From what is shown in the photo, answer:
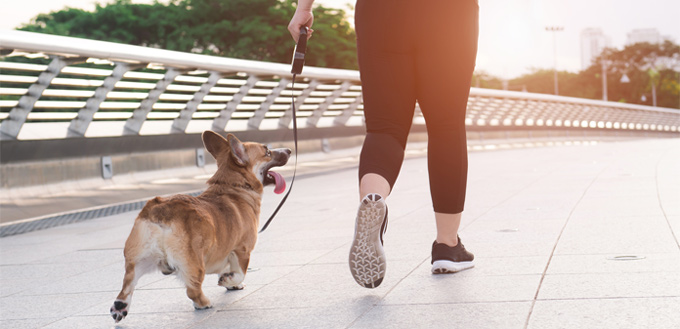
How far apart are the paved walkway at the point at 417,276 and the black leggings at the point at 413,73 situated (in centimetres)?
58

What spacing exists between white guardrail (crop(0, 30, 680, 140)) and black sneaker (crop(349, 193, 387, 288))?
614 cm

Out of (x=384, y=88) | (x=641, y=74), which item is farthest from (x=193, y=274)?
(x=641, y=74)

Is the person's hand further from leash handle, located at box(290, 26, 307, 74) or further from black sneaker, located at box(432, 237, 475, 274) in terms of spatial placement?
black sneaker, located at box(432, 237, 475, 274)

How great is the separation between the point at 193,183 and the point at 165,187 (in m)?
0.71

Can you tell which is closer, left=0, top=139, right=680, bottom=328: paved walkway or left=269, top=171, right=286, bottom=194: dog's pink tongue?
left=0, top=139, right=680, bottom=328: paved walkway

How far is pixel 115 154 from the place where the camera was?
39.2 feet

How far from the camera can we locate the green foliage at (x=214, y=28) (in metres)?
54.9

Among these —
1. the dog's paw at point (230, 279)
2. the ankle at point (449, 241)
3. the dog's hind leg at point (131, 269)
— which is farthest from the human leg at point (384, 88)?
the dog's hind leg at point (131, 269)

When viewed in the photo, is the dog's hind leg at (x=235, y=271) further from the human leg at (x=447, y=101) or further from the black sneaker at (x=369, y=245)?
the human leg at (x=447, y=101)

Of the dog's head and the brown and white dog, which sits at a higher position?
the dog's head

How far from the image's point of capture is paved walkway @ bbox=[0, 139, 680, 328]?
11.5ft

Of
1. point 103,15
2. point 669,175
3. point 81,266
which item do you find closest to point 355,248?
point 81,266

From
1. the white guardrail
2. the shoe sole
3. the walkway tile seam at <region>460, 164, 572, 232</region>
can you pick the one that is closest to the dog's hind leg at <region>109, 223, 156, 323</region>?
the shoe sole

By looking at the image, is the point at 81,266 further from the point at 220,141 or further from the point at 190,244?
the point at 190,244
